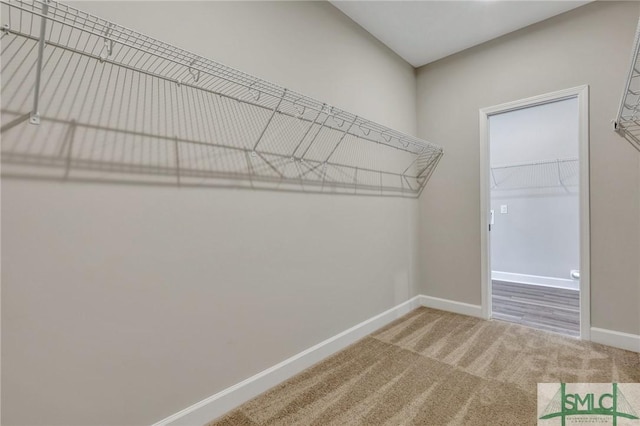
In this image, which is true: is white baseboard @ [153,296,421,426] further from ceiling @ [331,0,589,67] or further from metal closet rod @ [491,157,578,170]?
metal closet rod @ [491,157,578,170]

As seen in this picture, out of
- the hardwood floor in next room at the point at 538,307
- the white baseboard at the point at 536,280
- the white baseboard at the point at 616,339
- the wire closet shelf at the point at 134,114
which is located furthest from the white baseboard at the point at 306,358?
the white baseboard at the point at 536,280

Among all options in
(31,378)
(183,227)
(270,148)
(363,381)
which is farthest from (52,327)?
(363,381)

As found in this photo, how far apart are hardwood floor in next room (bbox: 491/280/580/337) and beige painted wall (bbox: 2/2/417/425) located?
1761mm

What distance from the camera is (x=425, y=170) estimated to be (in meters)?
3.22

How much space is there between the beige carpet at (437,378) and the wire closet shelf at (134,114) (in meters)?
1.24

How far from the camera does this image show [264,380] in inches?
68.4

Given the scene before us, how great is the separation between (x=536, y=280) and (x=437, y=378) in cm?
330

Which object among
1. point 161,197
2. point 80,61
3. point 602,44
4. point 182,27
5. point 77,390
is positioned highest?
point 602,44

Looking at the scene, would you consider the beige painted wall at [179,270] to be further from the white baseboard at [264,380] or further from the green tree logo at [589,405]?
the green tree logo at [589,405]

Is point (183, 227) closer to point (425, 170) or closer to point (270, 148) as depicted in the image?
point (270, 148)

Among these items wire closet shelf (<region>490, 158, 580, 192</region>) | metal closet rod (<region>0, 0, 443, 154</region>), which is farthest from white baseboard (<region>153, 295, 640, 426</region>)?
wire closet shelf (<region>490, 158, 580, 192</region>)

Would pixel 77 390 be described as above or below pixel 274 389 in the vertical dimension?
above

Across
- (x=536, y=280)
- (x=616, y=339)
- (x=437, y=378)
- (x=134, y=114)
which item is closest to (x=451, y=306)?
(x=616, y=339)

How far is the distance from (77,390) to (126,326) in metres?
0.26
